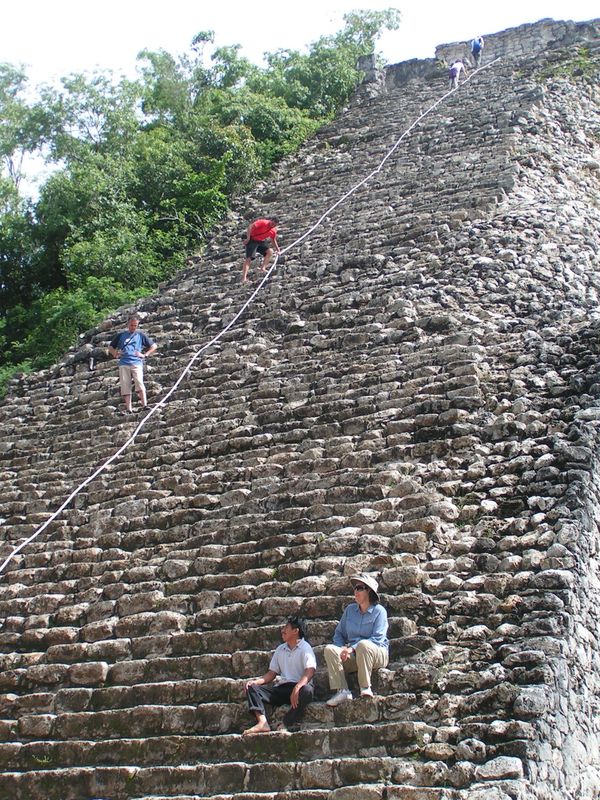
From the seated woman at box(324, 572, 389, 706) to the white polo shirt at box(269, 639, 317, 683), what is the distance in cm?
11

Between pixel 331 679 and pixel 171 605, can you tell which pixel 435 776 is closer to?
pixel 331 679

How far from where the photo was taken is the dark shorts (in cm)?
1145

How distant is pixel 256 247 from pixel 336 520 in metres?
5.53

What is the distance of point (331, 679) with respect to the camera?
5.40 m

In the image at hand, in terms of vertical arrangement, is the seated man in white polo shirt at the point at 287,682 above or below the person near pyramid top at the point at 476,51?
below

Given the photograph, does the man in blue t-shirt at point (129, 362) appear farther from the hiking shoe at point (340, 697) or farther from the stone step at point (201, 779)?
the hiking shoe at point (340, 697)

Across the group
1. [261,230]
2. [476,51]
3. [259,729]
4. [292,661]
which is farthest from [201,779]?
[476,51]

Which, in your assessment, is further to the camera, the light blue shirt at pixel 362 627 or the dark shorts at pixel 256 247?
the dark shorts at pixel 256 247

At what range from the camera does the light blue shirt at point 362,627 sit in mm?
5457

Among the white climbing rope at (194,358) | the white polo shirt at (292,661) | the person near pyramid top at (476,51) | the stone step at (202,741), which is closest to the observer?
the stone step at (202,741)

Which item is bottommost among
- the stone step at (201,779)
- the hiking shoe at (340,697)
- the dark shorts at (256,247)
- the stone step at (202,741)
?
the stone step at (201,779)

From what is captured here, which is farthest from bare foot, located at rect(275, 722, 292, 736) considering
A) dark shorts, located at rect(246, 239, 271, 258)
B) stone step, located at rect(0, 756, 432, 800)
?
dark shorts, located at rect(246, 239, 271, 258)

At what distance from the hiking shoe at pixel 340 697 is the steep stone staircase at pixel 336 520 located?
0.08 m

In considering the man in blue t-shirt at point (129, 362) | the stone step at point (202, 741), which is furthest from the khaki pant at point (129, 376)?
the stone step at point (202, 741)
